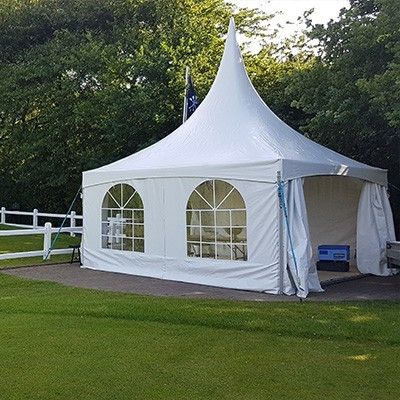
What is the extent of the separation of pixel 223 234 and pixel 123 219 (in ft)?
8.77

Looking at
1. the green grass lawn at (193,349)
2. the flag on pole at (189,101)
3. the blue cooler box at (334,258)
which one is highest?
the flag on pole at (189,101)

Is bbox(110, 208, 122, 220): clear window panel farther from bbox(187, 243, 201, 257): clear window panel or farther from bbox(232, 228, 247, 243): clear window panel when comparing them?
bbox(232, 228, 247, 243): clear window panel

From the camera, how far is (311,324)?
23.6ft

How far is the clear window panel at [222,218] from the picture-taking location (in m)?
10.5

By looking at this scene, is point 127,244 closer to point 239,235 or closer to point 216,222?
point 216,222

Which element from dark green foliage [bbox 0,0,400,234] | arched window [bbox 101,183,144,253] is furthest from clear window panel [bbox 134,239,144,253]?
dark green foliage [bbox 0,0,400,234]

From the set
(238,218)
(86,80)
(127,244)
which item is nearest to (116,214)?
(127,244)

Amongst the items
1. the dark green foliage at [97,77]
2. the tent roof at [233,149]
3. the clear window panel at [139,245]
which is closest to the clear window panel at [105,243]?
the clear window panel at [139,245]

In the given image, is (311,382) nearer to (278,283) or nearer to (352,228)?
(278,283)

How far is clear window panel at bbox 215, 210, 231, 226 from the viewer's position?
10.5 m

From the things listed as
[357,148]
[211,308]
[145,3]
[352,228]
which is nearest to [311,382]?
[211,308]

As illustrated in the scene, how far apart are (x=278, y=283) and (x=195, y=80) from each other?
12840 mm

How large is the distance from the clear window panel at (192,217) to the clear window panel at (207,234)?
19 cm

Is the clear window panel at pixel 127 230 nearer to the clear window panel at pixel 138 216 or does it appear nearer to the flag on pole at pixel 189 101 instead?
the clear window panel at pixel 138 216
